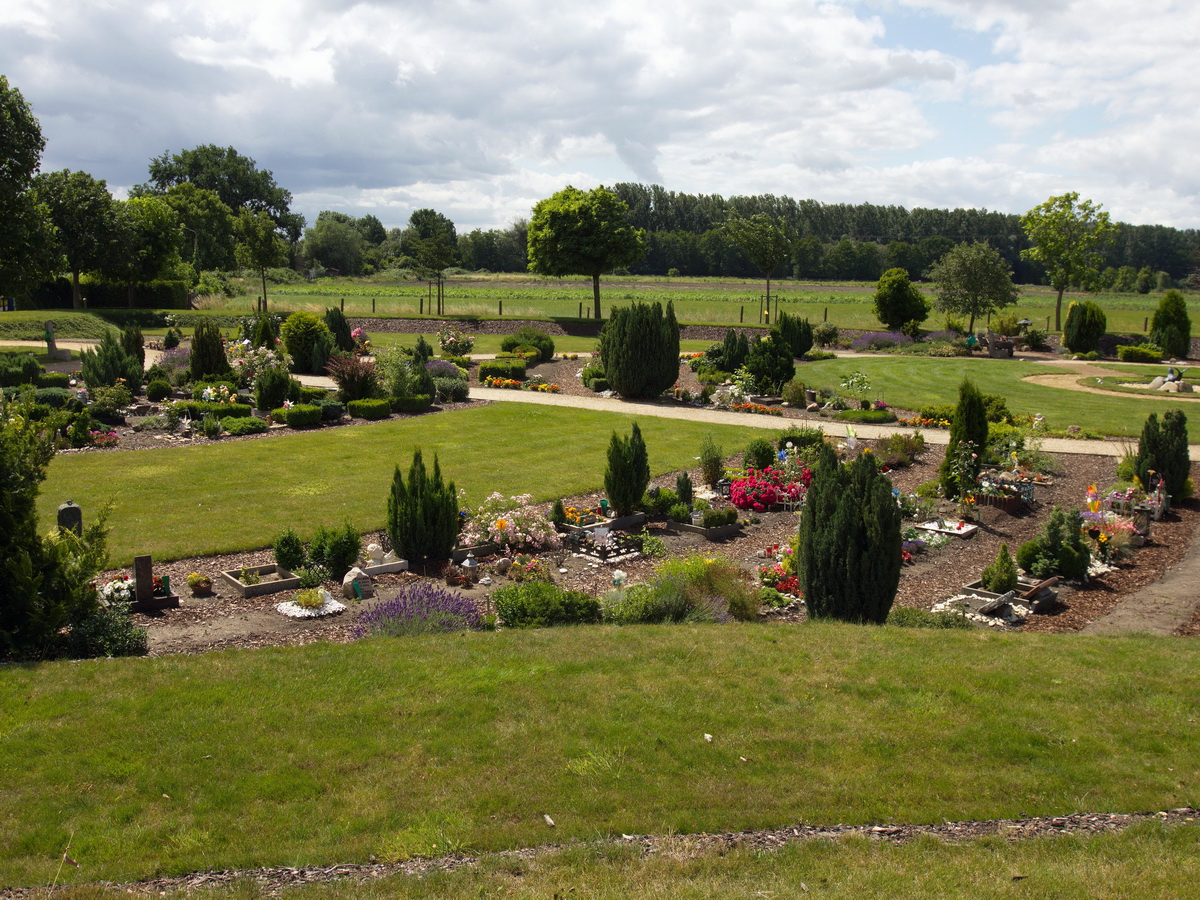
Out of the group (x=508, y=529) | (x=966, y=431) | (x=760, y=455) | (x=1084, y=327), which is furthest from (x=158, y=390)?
(x=1084, y=327)

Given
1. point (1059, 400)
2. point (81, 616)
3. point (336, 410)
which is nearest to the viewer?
point (81, 616)

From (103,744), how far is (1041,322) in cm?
4981

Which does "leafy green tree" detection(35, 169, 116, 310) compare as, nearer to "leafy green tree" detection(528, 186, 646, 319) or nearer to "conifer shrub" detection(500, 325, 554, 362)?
"leafy green tree" detection(528, 186, 646, 319)

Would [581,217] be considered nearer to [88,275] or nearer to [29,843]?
[88,275]

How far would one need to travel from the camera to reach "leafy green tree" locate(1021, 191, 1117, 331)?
132ft

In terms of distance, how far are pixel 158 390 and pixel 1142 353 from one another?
34594mm

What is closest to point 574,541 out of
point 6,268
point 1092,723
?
point 1092,723

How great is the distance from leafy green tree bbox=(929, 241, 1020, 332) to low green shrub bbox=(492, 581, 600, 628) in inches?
1379

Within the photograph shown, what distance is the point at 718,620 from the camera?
28.7 feet

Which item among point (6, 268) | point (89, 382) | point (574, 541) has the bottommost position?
point (574, 541)

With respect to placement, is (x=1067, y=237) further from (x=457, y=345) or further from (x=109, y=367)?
(x=109, y=367)

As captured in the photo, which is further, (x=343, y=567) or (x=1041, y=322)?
(x=1041, y=322)

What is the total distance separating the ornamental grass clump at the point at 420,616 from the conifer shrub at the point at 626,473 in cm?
424

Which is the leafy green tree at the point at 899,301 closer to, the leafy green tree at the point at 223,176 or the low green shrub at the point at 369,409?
the low green shrub at the point at 369,409
